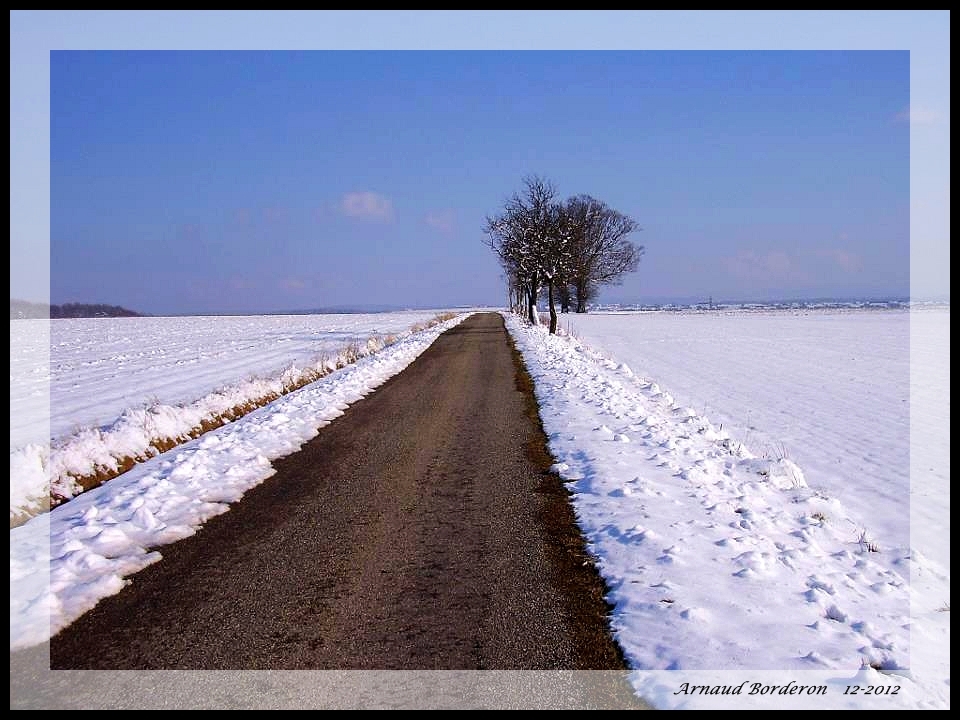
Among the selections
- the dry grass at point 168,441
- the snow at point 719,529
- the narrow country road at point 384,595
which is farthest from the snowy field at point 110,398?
the narrow country road at point 384,595

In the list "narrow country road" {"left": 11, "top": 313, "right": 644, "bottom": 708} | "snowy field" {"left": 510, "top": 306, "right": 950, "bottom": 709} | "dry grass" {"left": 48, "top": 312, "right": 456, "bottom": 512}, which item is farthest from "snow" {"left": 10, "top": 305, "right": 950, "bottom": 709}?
"dry grass" {"left": 48, "top": 312, "right": 456, "bottom": 512}

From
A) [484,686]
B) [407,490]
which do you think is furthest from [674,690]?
[407,490]

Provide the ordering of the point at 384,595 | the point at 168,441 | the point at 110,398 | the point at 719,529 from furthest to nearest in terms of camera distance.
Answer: the point at 110,398 → the point at 168,441 → the point at 719,529 → the point at 384,595

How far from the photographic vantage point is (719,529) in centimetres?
586

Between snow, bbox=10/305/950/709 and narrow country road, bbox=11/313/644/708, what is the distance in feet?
1.01

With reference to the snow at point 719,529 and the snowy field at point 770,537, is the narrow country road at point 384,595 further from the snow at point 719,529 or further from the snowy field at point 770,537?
the snowy field at point 770,537

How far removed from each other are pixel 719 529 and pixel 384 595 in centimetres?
337

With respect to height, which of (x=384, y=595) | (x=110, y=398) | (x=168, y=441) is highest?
(x=110, y=398)

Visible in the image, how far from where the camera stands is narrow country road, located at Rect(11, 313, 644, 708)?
11.7ft

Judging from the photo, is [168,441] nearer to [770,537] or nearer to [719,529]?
[719,529]

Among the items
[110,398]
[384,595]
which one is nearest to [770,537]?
[384,595]

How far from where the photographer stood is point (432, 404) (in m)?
13.1

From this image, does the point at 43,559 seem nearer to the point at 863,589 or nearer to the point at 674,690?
the point at 674,690

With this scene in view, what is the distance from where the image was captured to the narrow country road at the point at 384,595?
3.57 m
